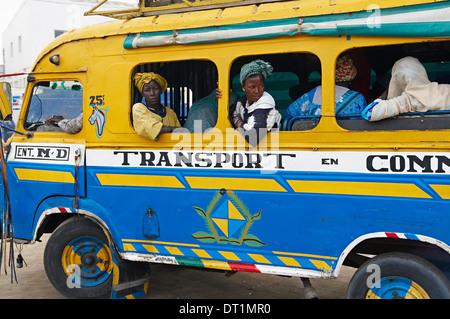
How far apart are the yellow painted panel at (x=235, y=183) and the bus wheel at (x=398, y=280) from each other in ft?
3.07

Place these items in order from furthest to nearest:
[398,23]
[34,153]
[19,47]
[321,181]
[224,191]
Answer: [19,47] < [34,153] < [224,191] < [321,181] < [398,23]

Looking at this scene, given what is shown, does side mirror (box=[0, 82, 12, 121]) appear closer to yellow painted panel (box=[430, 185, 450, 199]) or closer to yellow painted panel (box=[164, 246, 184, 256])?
yellow painted panel (box=[164, 246, 184, 256])

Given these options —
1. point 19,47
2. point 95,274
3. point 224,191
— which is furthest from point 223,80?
point 19,47

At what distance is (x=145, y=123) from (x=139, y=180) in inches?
21.4

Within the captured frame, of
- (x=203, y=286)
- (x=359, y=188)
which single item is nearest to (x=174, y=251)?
(x=203, y=286)

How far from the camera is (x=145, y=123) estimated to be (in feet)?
13.8

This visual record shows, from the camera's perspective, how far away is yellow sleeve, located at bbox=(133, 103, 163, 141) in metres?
4.20

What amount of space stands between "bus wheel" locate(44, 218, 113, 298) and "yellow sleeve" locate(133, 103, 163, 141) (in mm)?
1234

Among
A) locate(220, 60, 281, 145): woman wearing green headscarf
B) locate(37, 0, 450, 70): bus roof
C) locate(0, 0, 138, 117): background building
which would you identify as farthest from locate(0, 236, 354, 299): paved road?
locate(0, 0, 138, 117): background building

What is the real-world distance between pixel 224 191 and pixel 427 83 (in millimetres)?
1838

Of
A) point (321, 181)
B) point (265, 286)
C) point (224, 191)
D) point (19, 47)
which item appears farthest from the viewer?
point (19, 47)

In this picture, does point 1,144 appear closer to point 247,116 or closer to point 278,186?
point 247,116

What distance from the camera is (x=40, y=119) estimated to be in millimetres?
5062

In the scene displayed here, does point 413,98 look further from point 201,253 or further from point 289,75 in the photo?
point 289,75
